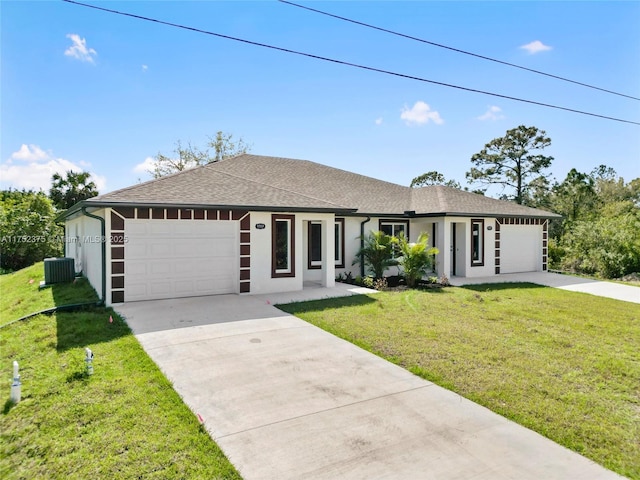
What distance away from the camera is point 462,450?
3494 mm

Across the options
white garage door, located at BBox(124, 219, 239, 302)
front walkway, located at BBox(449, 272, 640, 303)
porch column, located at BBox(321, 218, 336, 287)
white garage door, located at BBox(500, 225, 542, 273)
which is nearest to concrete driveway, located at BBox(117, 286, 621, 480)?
white garage door, located at BBox(124, 219, 239, 302)

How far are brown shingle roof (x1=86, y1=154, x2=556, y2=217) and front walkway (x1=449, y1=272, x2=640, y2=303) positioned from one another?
2756mm

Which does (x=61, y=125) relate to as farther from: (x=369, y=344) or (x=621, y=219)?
(x=621, y=219)

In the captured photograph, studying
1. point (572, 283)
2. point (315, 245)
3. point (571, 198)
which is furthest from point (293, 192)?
point (571, 198)

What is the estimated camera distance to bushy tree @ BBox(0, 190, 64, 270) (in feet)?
70.3

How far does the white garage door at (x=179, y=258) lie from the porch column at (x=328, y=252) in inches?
117

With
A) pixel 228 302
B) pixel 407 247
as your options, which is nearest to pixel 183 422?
pixel 228 302

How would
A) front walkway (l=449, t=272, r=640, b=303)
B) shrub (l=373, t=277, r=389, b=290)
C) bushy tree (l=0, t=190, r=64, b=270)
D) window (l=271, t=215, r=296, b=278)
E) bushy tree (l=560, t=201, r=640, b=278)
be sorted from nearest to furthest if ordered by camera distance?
1. window (l=271, t=215, r=296, b=278)
2. front walkway (l=449, t=272, r=640, b=303)
3. shrub (l=373, t=277, r=389, b=290)
4. bushy tree (l=560, t=201, r=640, b=278)
5. bushy tree (l=0, t=190, r=64, b=270)

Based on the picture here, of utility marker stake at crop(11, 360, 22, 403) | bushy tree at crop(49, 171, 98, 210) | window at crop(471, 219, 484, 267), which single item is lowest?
utility marker stake at crop(11, 360, 22, 403)

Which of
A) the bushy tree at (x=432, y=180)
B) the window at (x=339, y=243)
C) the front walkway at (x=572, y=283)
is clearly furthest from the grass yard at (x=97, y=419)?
the bushy tree at (x=432, y=180)

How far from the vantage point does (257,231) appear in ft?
36.1

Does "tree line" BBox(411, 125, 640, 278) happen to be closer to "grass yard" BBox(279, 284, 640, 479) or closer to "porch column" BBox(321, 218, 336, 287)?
"grass yard" BBox(279, 284, 640, 479)

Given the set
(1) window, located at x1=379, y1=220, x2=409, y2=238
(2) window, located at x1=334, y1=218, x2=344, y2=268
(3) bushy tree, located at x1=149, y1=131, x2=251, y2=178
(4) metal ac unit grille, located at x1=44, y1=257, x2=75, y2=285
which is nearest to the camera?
(4) metal ac unit grille, located at x1=44, y1=257, x2=75, y2=285

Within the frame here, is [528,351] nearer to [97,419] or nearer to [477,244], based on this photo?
[97,419]
